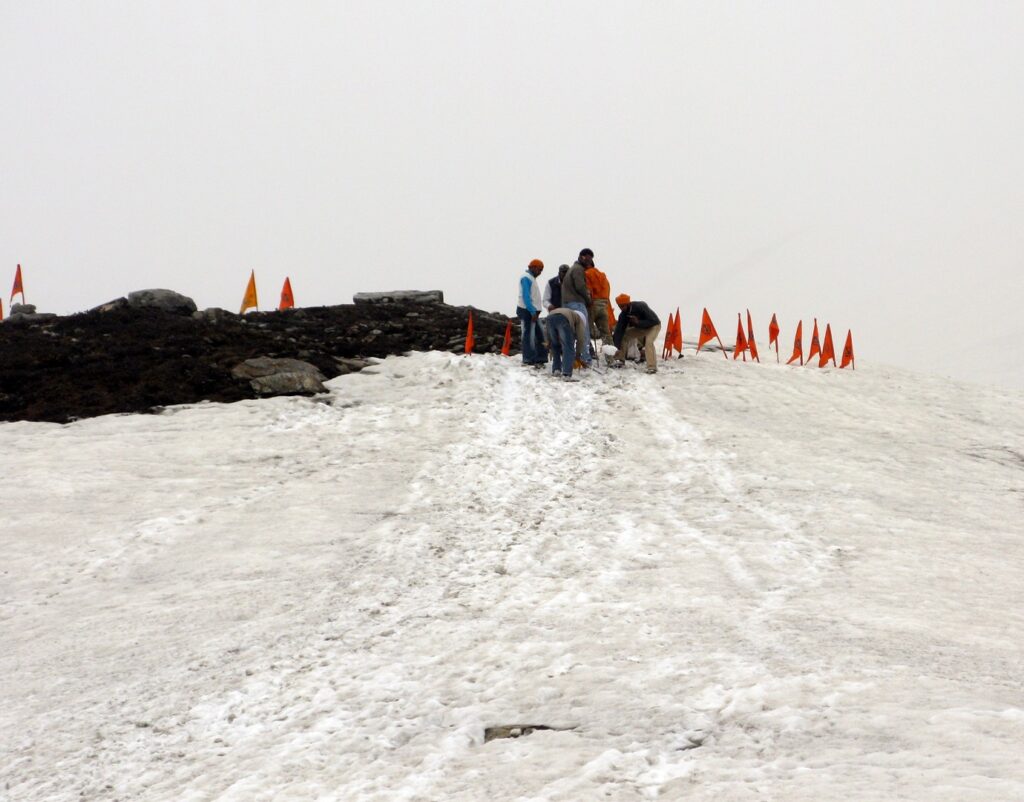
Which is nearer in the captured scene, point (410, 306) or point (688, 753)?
point (688, 753)

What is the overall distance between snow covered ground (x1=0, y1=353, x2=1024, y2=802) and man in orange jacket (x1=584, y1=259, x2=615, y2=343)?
4.36 metres

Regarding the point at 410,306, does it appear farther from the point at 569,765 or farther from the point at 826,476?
the point at 569,765

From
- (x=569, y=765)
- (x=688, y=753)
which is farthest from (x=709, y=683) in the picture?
(x=569, y=765)

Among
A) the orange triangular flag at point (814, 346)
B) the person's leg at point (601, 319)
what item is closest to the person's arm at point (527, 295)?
the person's leg at point (601, 319)

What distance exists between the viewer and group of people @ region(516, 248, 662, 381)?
15875mm

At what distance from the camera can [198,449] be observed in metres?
11.2

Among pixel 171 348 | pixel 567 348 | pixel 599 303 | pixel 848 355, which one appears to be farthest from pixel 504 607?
pixel 848 355

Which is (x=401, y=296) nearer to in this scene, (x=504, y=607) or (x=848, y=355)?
(x=848, y=355)

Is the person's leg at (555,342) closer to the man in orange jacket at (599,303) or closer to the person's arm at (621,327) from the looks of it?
the man in orange jacket at (599,303)

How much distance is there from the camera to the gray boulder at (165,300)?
71.5ft

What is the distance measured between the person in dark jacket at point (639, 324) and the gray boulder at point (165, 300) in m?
12.2

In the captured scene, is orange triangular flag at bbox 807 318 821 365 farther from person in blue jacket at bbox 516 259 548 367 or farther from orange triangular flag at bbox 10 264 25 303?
orange triangular flag at bbox 10 264 25 303

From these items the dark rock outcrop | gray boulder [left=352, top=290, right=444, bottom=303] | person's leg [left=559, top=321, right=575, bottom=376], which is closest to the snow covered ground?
the dark rock outcrop

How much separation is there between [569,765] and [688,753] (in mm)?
624
